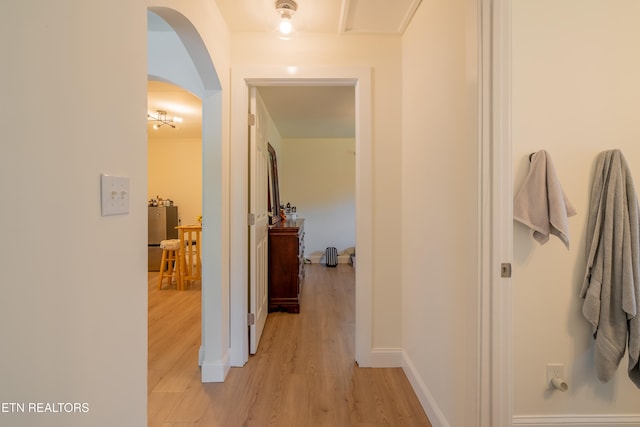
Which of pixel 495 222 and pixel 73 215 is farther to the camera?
pixel 495 222

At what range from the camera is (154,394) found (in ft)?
5.76

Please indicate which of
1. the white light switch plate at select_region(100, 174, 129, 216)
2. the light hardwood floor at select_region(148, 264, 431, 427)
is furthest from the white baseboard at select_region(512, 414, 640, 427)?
the white light switch plate at select_region(100, 174, 129, 216)

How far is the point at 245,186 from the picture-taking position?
82.2 inches

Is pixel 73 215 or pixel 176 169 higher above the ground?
pixel 176 169

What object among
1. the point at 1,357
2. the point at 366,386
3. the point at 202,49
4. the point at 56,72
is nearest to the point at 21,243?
the point at 1,357

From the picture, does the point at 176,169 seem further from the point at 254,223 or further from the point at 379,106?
the point at 379,106

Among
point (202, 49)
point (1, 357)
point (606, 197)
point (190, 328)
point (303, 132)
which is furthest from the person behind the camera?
point (303, 132)

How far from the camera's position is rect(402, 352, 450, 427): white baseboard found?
4.74 ft

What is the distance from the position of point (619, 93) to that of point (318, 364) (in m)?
2.40

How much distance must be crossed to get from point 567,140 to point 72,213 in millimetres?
2012

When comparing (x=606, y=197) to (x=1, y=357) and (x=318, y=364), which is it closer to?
(x=318, y=364)

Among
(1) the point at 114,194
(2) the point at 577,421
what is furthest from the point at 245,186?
(2) the point at 577,421

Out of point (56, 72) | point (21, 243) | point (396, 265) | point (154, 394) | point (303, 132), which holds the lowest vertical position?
point (154, 394)

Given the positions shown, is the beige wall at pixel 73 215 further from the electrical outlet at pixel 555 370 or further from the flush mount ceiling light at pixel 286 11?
the electrical outlet at pixel 555 370
